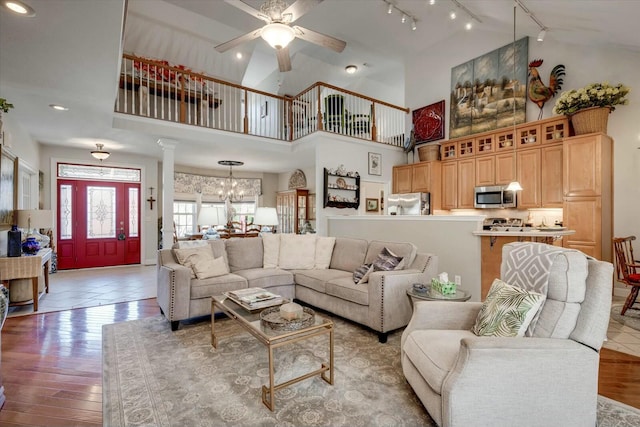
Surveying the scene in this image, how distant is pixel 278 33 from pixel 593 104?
14.9 feet

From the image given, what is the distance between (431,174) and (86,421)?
20.5ft

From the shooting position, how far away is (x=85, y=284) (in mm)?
5355

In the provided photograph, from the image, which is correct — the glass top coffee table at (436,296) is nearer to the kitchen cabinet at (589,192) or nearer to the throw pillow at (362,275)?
the throw pillow at (362,275)

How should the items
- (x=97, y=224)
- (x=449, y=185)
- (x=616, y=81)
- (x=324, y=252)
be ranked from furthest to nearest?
(x=97, y=224) → (x=449, y=185) → (x=616, y=81) → (x=324, y=252)

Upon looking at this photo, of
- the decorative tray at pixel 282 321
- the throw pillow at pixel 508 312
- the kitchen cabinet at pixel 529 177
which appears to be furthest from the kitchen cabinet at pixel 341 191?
the throw pillow at pixel 508 312

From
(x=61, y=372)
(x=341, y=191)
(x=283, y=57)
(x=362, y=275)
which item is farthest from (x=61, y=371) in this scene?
(x=341, y=191)

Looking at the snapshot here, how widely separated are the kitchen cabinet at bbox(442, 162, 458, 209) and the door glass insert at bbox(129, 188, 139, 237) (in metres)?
6.97

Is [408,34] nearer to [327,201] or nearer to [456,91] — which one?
[456,91]

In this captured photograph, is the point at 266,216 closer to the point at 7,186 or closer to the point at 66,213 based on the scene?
the point at 7,186

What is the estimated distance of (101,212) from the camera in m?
7.07

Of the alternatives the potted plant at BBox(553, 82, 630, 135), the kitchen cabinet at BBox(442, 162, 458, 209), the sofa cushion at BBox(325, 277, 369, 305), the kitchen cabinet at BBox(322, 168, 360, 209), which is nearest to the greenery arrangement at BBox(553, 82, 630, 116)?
the potted plant at BBox(553, 82, 630, 135)

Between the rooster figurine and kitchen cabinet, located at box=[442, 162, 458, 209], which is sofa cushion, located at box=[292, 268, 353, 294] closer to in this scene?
kitchen cabinet, located at box=[442, 162, 458, 209]

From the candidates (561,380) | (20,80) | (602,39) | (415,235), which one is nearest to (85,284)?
(20,80)

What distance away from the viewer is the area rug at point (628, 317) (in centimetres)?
341
